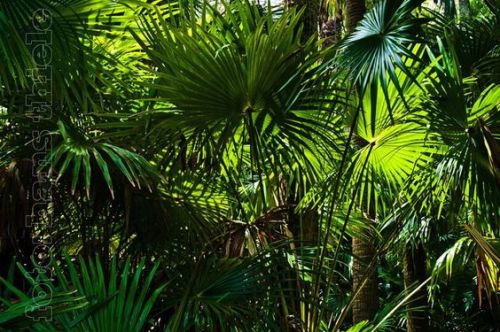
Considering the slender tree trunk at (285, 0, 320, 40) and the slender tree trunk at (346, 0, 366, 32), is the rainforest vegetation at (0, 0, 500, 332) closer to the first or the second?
the slender tree trunk at (285, 0, 320, 40)

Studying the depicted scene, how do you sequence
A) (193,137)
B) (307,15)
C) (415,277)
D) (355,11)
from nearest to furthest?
(193,137)
(307,15)
(355,11)
(415,277)

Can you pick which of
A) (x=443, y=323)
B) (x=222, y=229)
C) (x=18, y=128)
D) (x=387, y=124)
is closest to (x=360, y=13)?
(x=387, y=124)

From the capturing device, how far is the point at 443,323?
256 inches

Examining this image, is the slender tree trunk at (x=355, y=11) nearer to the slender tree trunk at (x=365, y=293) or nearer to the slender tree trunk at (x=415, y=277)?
the slender tree trunk at (x=365, y=293)

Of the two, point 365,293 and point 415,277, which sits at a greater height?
point 365,293

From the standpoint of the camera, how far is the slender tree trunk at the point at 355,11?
3688 millimetres

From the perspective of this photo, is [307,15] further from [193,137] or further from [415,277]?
[415,277]

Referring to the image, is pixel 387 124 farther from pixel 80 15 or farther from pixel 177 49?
pixel 80 15

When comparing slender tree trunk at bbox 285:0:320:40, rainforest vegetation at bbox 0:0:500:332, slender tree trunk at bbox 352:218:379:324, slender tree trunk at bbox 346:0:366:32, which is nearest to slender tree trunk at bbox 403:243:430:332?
slender tree trunk at bbox 352:218:379:324

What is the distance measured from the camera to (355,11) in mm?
3689

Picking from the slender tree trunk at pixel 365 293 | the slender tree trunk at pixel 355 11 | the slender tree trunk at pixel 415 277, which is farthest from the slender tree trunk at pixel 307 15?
the slender tree trunk at pixel 415 277

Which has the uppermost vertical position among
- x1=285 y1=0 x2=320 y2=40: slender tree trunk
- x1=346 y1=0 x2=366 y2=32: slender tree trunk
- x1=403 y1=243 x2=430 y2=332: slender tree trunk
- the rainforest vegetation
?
x1=346 y1=0 x2=366 y2=32: slender tree trunk

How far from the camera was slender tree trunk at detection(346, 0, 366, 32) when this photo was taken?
3.69 metres

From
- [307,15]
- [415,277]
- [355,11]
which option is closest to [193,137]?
[307,15]
